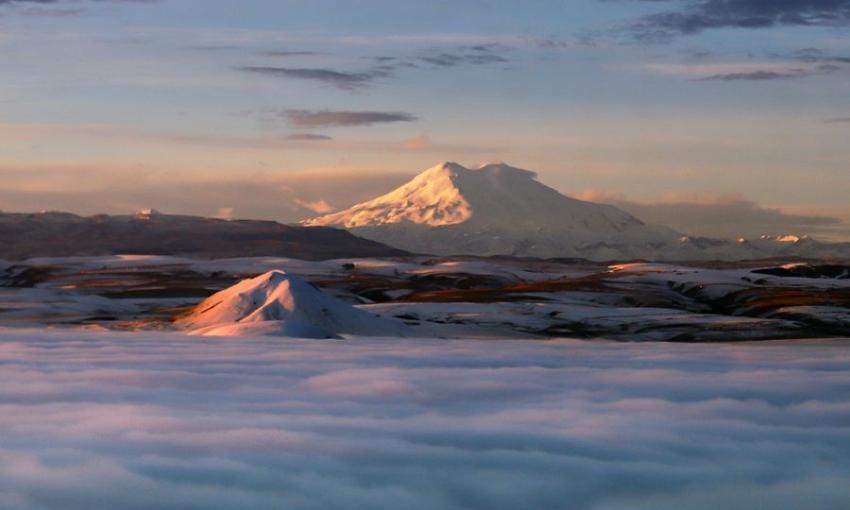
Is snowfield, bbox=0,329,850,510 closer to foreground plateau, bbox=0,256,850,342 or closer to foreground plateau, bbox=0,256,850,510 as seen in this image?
foreground plateau, bbox=0,256,850,510

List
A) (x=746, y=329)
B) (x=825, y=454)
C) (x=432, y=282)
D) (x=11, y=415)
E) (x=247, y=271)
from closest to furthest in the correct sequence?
(x=825, y=454), (x=11, y=415), (x=746, y=329), (x=432, y=282), (x=247, y=271)

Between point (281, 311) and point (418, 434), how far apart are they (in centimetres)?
3736

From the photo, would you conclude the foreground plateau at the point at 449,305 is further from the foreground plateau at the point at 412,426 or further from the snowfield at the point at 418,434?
the snowfield at the point at 418,434

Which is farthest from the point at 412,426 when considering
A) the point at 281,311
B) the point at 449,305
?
the point at 449,305

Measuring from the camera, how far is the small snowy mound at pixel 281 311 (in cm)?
5603

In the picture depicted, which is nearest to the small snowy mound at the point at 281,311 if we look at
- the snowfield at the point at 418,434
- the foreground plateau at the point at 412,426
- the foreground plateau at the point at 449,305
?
the foreground plateau at the point at 449,305

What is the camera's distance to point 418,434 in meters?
19.9

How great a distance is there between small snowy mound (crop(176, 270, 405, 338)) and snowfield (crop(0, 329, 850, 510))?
2358 cm

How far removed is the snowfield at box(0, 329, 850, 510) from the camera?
1595 centimetres

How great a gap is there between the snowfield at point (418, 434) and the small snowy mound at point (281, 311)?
928 inches

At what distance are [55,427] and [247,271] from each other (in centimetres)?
13412

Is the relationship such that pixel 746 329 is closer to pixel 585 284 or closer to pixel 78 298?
pixel 585 284

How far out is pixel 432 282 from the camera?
13562cm

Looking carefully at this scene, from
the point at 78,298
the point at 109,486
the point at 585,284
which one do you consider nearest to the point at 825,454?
the point at 109,486
